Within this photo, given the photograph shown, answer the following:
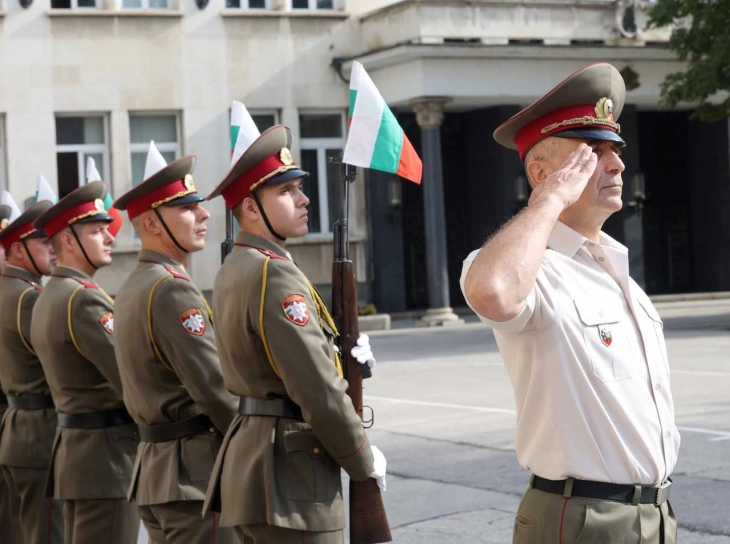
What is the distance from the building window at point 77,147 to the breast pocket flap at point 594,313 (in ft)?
72.5

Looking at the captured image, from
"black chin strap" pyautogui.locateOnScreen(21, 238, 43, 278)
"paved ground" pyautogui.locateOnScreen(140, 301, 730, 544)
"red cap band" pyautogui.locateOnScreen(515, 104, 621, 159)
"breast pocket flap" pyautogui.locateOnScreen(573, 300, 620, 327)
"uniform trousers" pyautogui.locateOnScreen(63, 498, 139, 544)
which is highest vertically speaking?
"red cap band" pyautogui.locateOnScreen(515, 104, 621, 159)

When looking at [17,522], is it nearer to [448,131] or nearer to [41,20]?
[41,20]

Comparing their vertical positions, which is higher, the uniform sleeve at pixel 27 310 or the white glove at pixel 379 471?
the uniform sleeve at pixel 27 310

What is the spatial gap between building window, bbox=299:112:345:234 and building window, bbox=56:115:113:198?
3.93 metres

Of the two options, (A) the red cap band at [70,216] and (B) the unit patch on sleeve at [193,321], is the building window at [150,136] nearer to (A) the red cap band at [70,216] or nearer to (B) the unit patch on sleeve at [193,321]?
(A) the red cap band at [70,216]

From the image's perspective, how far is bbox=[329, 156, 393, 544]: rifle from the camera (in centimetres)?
460

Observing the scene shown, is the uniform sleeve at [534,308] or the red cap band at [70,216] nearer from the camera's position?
the uniform sleeve at [534,308]

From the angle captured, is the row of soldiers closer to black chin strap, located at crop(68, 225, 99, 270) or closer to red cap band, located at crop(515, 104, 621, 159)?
black chin strap, located at crop(68, 225, 99, 270)

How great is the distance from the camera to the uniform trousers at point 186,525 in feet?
16.2

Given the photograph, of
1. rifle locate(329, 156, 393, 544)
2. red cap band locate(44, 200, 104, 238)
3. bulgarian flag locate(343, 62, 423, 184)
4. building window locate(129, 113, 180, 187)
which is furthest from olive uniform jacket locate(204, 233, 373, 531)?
building window locate(129, 113, 180, 187)

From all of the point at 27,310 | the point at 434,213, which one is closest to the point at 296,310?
the point at 27,310

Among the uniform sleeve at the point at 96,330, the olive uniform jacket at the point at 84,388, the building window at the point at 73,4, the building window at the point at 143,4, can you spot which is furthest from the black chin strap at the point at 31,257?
the building window at the point at 143,4

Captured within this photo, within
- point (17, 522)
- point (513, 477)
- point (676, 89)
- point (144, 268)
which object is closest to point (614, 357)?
point (144, 268)

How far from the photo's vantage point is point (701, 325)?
2128cm
